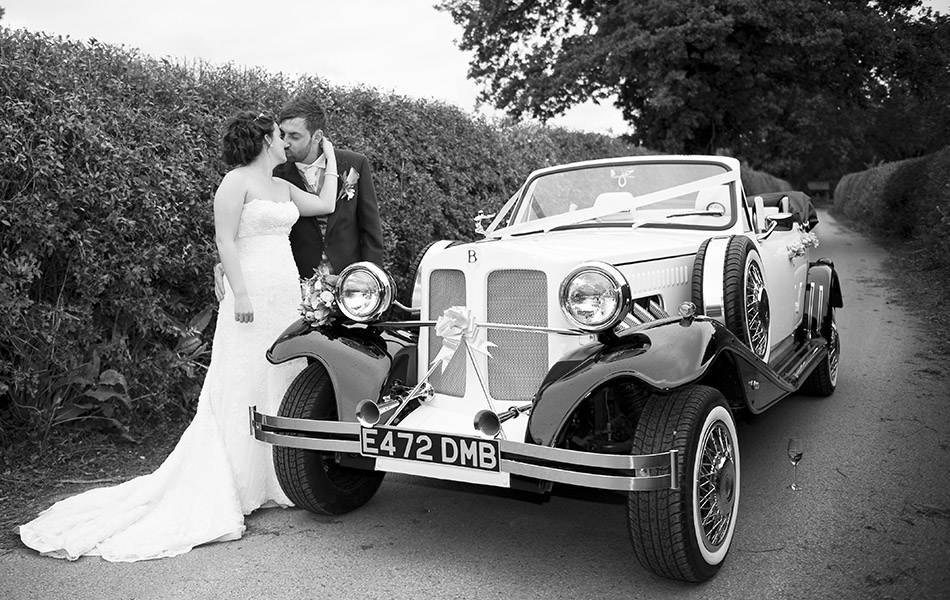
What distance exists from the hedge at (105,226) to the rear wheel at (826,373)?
455cm

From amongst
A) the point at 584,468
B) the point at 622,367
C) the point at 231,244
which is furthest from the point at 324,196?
the point at 584,468

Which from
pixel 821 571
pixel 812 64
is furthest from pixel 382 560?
pixel 812 64

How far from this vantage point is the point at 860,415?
5.75m

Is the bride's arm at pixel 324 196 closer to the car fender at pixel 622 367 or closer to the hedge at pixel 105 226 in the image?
the hedge at pixel 105 226

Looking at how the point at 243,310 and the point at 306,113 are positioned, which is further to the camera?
the point at 306,113

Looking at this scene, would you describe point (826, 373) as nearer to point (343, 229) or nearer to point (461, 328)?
point (461, 328)

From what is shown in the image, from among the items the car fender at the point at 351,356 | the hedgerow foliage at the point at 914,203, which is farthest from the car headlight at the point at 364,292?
the hedgerow foliage at the point at 914,203

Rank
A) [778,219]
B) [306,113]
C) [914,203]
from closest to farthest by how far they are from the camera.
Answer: [306,113] < [778,219] < [914,203]

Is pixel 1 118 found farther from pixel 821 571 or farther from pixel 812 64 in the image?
pixel 812 64

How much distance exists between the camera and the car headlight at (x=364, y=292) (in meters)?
3.78

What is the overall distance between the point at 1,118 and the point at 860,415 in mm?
5845

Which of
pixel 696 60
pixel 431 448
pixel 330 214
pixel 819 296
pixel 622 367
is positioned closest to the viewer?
pixel 622 367

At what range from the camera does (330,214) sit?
4.91 metres

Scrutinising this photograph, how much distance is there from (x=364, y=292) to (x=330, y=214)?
125 centimetres
